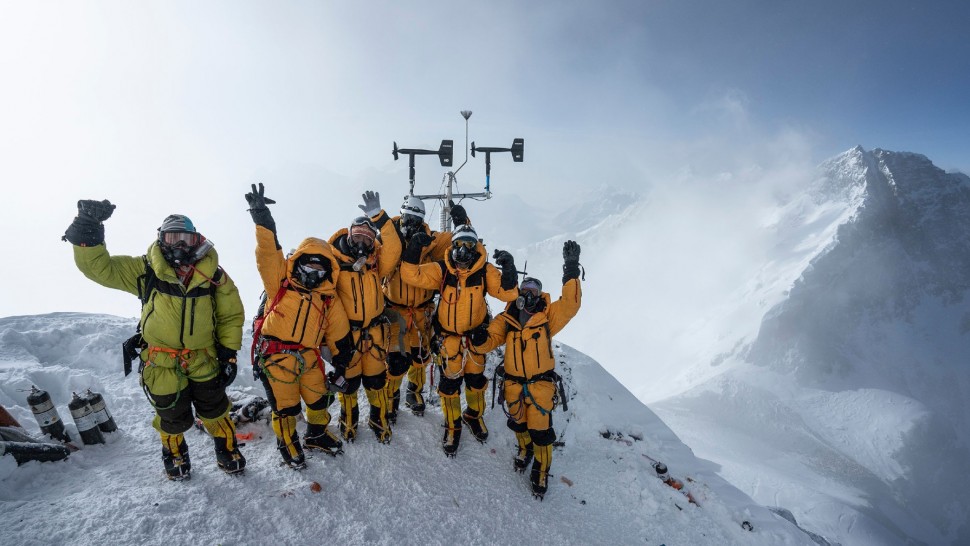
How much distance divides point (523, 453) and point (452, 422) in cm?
117

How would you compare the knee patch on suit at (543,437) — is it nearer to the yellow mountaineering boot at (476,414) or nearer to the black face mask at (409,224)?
the yellow mountaineering boot at (476,414)

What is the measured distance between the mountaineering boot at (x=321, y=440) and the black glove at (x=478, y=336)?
2.17 m

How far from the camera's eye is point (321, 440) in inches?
197

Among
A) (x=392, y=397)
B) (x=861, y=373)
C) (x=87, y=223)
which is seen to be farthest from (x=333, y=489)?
(x=861, y=373)

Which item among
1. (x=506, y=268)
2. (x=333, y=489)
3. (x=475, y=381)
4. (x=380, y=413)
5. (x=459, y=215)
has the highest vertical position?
(x=459, y=215)

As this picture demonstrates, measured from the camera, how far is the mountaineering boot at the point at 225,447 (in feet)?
14.4

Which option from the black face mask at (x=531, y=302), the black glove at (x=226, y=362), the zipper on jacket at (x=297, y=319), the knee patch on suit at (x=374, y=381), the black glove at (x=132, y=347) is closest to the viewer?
the black glove at (x=132, y=347)

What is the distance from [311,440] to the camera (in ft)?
16.4

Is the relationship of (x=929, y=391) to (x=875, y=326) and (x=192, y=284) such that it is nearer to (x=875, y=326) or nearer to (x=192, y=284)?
(x=875, y=326)

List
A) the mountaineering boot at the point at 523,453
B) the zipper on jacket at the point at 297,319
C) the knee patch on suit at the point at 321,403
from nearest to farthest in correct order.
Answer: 1. the zipper on jacket at the point at 297,319
2. the knee patch on suit at the point at 321,403
3. the mountaineering boot at the point at 523,453

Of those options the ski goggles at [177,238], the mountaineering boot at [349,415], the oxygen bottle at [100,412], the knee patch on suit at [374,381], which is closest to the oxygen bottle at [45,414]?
the oxygen bottle at [100,412]

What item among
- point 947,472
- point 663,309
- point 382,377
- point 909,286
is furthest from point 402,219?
point 663,309

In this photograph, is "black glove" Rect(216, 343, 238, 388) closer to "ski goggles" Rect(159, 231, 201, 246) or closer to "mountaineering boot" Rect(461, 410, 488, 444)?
"ski goggles" Rect(159, 231, 201, 246)

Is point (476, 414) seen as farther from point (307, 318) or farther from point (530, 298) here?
point (307, 318)
